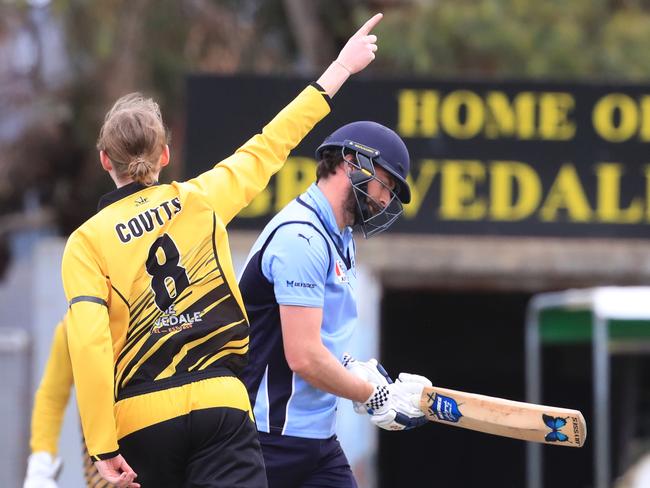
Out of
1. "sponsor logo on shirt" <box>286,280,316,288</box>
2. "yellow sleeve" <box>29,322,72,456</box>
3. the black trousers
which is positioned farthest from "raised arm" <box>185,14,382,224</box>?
"yellow sleeve" <box>29,322,72,456</box>

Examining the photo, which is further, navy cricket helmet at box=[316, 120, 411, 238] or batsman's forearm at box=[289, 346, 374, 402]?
navy cricket helmet at box=[316, 120, 411, 238]

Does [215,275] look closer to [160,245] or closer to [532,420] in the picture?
[160,245]

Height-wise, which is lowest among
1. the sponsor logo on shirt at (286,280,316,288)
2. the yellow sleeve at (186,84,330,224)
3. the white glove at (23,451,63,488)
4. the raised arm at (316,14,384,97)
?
the white glove at (23,451,63,488)

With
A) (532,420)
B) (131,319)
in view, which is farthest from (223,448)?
(532,420)

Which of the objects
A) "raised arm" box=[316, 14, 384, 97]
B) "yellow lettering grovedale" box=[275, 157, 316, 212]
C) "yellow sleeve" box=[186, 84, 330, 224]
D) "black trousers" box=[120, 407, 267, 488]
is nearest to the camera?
"black trousers" box=[120, 407, 267, 488]

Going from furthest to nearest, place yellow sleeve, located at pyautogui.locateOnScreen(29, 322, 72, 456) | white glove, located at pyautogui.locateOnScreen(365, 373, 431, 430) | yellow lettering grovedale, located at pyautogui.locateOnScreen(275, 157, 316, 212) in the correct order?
yellow lettering grovedale, located at pyautogui.locateOnScreen(275, 157, 316, 212), yellow sleeve, located at pyautogui.locateOnScreen(29, 322, 72, 456), white glove, located at pyautogui.locateOnScreen(365, 373, 431, 430)

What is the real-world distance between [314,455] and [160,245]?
3.18ft

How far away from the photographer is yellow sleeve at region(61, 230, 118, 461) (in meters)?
3.38

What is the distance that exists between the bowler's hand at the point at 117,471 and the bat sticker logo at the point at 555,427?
1.30 m

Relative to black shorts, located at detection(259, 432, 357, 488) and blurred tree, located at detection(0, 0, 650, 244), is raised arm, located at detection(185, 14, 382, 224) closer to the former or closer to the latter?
black shorts, located at detection(259, 432, 357, 488)

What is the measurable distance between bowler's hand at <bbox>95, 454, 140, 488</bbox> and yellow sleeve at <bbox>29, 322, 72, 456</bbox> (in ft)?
5.64

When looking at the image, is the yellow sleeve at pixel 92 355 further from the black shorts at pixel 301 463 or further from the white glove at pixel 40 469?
the white glove at pixel 40 469

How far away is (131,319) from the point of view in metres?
3.56

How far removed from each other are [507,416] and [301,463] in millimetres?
696
